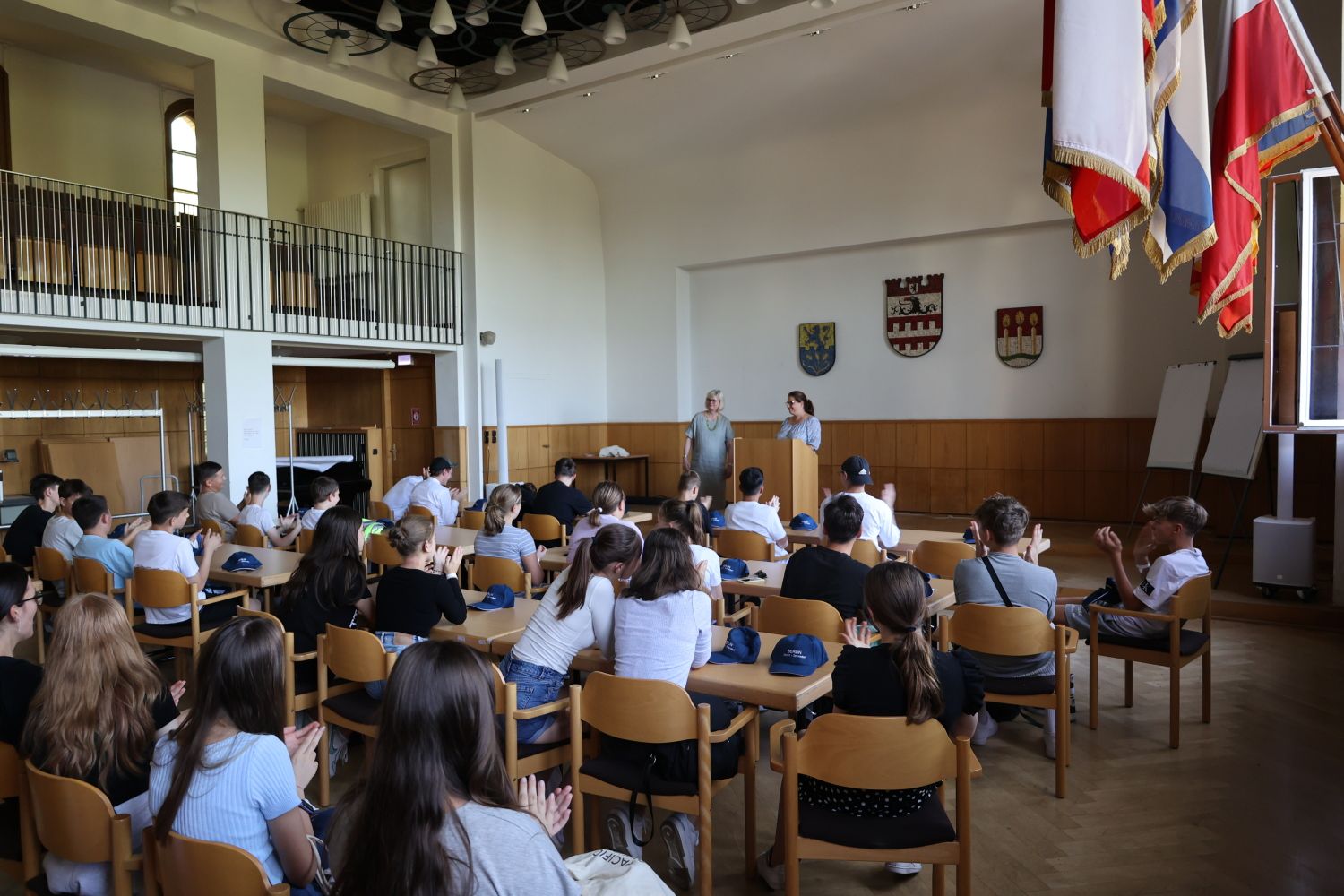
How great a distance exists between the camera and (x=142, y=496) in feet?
34.9

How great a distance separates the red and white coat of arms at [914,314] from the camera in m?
11.2

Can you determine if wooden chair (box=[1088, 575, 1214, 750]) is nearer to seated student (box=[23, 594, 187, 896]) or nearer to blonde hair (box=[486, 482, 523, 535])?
blonde hair (box=[486, 482, 523, 535])

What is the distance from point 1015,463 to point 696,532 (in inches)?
302

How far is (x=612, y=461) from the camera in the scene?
13211mm

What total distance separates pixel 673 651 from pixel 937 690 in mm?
893

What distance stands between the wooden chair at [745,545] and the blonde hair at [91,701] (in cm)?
354

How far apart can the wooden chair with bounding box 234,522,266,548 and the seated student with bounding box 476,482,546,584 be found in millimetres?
2049

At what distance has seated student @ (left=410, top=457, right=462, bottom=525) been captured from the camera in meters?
7.29

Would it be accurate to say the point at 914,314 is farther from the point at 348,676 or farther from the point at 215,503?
the point at 348,676

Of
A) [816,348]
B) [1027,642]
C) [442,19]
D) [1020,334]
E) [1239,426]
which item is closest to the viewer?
[1027,642]

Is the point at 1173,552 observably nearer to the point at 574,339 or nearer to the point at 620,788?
the point at 620,788

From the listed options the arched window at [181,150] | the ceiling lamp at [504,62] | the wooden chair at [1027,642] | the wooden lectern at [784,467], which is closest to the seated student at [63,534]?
the wooden lectern at [784,467]

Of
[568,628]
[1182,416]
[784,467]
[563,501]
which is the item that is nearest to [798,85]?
[784,467]

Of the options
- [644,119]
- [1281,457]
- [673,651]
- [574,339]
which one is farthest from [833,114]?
[673,651]
